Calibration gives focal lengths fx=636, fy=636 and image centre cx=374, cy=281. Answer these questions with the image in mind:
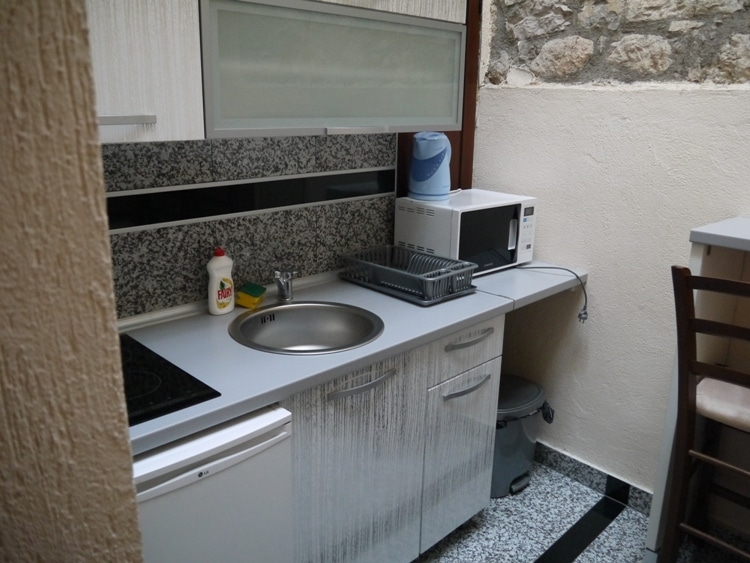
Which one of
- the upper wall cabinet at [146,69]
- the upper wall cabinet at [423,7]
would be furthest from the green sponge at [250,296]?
the upper wall cabinet at [423,7]

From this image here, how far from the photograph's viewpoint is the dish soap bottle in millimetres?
1781

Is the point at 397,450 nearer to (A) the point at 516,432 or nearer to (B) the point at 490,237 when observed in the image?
(A) the point at 516,432

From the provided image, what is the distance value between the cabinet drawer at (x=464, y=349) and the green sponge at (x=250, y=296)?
0.53m

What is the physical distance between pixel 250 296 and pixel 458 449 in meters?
0.79

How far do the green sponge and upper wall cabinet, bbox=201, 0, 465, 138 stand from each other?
0.51 m

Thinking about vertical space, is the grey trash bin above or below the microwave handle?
below

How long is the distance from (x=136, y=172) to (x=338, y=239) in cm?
74

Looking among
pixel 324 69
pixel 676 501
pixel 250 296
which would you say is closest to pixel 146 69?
pixel 324 69

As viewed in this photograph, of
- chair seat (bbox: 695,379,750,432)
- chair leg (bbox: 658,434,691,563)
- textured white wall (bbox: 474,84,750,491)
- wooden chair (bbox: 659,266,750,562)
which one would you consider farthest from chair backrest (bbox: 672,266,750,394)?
textured white wall (bbox: 474,84,750,491)

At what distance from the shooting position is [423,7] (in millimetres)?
1802

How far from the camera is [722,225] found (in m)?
1.77

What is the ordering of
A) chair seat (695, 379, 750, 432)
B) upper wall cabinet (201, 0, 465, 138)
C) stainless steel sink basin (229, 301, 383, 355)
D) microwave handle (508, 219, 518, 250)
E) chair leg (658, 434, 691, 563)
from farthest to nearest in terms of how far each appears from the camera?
microwave handle (508, 219, 518, 250)
stainless steel sink basin (229, 301, 383, 355)
chair leg (658, 434, 691, 563)
chair seat (695, 379, 750, 432)
upper wall cabinet (201, 0, 465, 138)

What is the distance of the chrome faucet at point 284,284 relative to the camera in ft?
6.31

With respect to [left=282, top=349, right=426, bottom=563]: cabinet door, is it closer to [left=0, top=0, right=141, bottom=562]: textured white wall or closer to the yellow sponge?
the yellow sponge
